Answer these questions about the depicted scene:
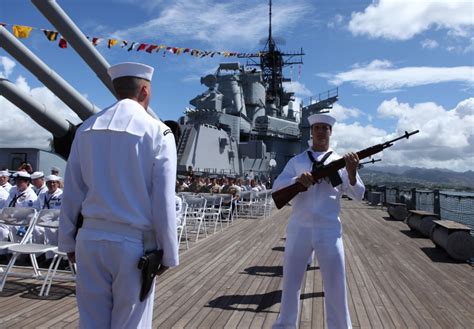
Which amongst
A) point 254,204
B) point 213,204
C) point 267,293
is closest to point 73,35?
point 213,204

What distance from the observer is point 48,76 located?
959 cm

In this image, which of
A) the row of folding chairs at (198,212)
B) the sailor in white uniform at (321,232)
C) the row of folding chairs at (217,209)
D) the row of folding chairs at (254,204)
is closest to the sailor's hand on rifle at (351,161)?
the sailor in white uniform at (321,232)

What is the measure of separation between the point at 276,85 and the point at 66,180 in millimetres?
48886

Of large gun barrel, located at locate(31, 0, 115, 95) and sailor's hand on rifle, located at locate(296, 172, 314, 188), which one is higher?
large gun barrel, located at locate(31, 0, 115, 95)

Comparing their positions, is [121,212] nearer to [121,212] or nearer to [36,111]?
[121,212]

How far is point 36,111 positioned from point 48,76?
111cm

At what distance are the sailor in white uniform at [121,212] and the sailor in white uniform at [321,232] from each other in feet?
4.53

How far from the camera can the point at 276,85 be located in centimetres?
4972

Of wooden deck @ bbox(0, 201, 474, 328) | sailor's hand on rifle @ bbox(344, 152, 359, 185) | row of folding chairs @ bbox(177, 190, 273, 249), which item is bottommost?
wooden deck @ bbox(0, 201, 474, 328)

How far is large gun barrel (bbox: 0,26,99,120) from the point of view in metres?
9.47

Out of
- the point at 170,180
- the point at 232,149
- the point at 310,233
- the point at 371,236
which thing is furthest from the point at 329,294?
the point at 232,149

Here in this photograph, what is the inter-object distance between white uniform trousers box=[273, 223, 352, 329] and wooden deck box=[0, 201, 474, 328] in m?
0.73

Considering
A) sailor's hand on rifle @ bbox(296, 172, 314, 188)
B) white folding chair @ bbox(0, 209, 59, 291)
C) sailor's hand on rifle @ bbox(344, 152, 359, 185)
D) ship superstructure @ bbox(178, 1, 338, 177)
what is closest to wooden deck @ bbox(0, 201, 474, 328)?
A: white folding chair @ bbox(0, 209, 59, 291)

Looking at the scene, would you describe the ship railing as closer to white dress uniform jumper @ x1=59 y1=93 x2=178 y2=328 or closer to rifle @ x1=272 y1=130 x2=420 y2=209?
rifle @ x1=272 y1=130 x2=420 y2=209
